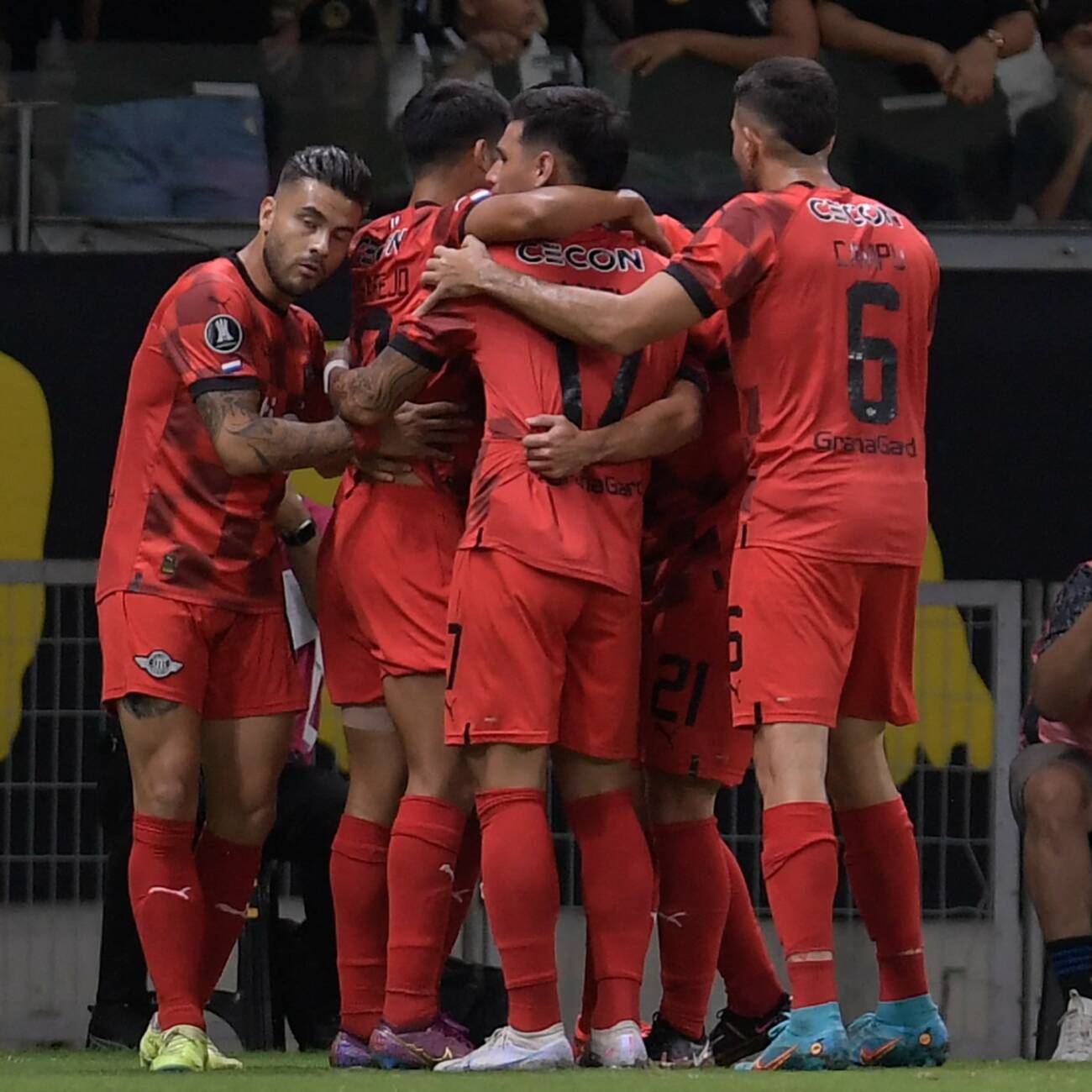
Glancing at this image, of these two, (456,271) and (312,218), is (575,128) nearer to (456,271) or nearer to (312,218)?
(456,271)

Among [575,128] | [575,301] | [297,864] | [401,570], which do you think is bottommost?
[297,864]

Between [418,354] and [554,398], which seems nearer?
[554,398]

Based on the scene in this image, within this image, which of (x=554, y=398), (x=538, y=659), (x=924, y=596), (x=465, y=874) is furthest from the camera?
(x=924, y=596)

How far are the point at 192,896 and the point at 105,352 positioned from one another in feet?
6.54

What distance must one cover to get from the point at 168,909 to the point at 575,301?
1.44 m

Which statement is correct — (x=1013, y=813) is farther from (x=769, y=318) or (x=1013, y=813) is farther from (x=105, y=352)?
(x=105, y=352)

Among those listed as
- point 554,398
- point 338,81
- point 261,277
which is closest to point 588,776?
point 554,398

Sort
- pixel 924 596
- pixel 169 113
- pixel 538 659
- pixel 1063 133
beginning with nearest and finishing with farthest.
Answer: pixel 538 659
pixel 924 596
pixel 169 113
pixel 1063 133

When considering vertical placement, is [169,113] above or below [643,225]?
above

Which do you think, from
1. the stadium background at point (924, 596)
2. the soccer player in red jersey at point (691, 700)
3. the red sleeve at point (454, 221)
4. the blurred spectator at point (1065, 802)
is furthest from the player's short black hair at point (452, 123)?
the blurred spectator at point (1065, 802)

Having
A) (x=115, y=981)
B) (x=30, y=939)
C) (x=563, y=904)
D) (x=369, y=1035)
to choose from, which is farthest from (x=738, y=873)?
(x=30, y=939)

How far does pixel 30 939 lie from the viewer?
618 cm

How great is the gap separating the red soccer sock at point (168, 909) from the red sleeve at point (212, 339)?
863 mm

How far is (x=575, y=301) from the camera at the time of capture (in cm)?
422
